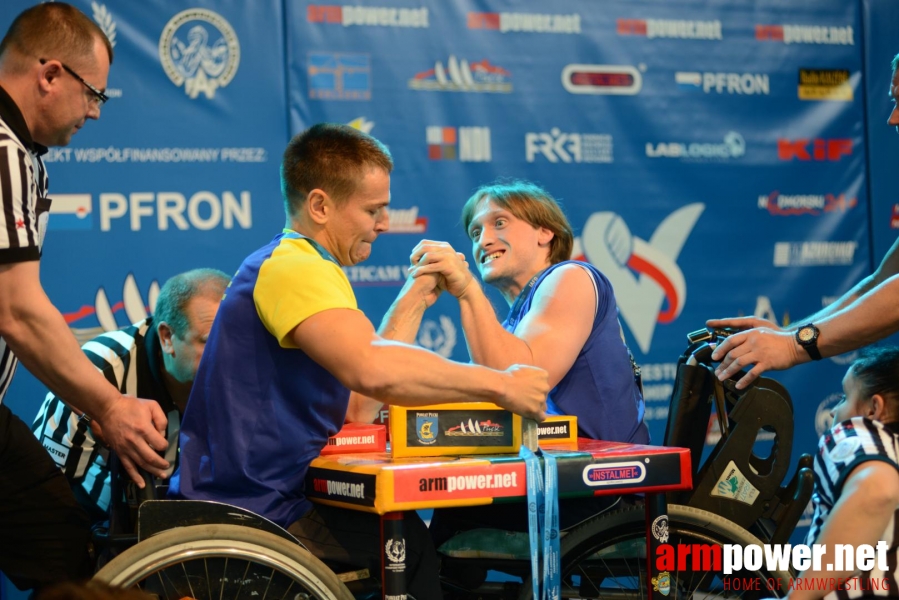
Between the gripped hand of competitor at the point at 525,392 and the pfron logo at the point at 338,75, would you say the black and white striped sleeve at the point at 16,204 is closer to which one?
the gripped hand of competitor at the point at 525,392

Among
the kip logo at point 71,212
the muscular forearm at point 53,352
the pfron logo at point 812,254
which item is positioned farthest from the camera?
the pfron logo at point 812,254

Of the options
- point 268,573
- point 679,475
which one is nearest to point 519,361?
point 679,475

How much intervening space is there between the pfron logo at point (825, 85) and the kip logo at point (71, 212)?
3463 millimetres

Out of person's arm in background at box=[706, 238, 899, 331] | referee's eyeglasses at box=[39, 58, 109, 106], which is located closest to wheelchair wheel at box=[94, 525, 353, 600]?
referee's eyeglasses at box=[39, 58, 109, 106]

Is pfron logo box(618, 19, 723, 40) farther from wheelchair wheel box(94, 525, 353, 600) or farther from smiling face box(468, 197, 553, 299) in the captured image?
wheelchair wheel box(94, 525, 353, 600)

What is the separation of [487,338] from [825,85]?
3.24 meters

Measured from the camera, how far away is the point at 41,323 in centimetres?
205

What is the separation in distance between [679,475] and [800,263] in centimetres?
303

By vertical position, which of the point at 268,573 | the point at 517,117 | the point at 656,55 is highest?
the point at 656,55

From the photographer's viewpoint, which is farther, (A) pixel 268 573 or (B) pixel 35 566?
(B) pixel 35 566

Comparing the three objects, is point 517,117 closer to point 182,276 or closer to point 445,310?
point 445,310

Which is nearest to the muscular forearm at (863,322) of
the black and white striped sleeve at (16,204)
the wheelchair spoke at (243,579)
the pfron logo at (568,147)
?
the wheelchair spoke at (243,579)

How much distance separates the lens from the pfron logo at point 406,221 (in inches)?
168

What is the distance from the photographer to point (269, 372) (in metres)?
2.05
